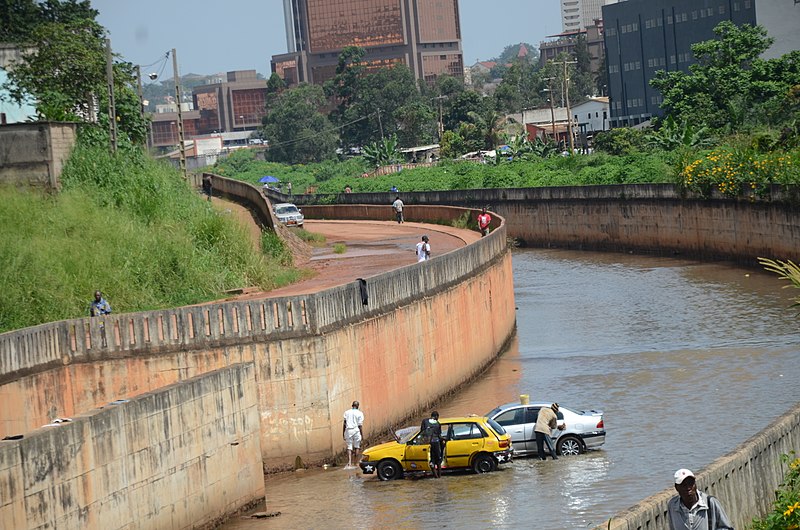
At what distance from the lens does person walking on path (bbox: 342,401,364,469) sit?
28922mm

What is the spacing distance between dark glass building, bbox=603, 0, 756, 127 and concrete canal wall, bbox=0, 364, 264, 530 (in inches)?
3849

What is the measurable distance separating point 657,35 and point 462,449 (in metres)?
106

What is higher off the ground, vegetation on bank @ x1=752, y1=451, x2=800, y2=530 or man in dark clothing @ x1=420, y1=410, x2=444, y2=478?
vegetation on bank @ x1=752, y1=451, x2=800, y2=530

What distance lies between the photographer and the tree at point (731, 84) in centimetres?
8712

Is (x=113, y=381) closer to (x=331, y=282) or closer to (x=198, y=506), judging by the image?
(x=198, y=506)

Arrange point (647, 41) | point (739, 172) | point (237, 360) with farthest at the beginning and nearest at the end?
point (647, 41) → point (739, 172) → point (237, 360)

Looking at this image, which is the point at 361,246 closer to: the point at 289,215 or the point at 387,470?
the point at 289,215

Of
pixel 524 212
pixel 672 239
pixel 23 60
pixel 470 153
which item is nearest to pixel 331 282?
pixel 23 60

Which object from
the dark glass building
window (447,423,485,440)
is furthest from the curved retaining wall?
the dark glass building

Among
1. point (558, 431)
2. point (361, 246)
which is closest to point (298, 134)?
point (361, 246)

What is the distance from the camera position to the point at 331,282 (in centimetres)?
4103

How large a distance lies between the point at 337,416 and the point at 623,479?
659cm

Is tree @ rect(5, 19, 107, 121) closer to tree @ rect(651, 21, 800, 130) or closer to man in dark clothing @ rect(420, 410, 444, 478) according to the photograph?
man in dark clothing @ rect(420, 410, 444, 478)

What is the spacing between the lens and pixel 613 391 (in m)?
37.0
